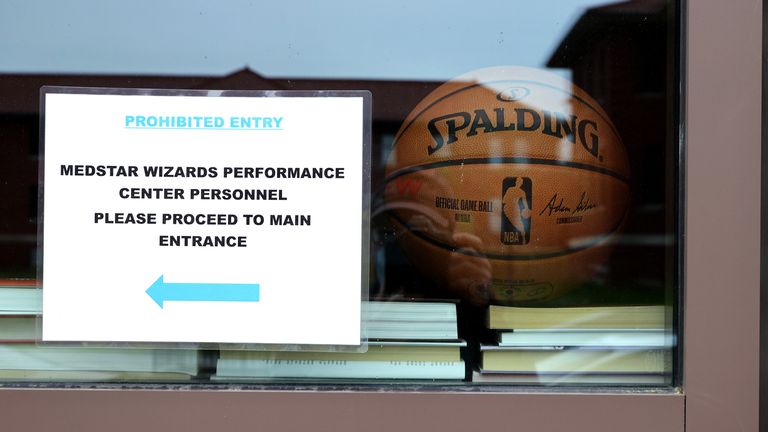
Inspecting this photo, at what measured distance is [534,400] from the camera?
111cm

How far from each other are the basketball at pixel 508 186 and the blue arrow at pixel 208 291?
0.27m

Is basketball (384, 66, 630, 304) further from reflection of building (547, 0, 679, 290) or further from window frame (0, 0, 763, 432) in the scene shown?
window frame (0, 0, 763, 432)

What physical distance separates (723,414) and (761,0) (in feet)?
2.14

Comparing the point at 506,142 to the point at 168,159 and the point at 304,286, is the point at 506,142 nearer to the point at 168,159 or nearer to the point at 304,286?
the point at 304,286

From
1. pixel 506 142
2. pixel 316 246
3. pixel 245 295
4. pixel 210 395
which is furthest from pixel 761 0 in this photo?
pixel 210 395

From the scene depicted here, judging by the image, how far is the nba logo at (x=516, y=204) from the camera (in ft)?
3.74

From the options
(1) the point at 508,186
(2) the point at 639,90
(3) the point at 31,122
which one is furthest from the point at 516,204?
(3) the point at 31,122

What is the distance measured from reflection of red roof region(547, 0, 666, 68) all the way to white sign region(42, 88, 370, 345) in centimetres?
43

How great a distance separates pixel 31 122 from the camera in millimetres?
1178

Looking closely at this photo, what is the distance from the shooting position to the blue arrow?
1.12m

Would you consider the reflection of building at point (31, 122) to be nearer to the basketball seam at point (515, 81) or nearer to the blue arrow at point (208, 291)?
the basketball seam at point (515, 81)

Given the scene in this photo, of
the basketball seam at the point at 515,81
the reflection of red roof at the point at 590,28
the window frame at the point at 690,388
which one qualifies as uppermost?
the reflection of red roof at the point at 590,28

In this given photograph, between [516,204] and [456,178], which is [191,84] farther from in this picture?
[516,204]

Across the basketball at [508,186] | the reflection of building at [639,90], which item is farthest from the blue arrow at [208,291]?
the reflection of building at [639,90]
